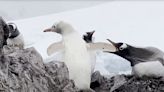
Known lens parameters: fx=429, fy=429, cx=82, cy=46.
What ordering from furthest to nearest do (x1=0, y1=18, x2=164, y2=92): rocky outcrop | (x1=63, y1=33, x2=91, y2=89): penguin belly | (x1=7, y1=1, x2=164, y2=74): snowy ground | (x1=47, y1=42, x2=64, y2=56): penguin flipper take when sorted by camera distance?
(x1=7, y1=1, x2=164, y2=74): snowy ground, (x1=47, y1=42, x2=64, y2=56): penguin flipper, (x1=63, y1=33, x2=91, y2=89): penguin belly, (x1=0, y1=18, x2=164, y2=92): rocky outcrop

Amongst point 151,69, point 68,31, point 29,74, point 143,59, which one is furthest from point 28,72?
point 143,59

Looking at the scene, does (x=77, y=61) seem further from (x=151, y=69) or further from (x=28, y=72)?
(x=28, y=72)

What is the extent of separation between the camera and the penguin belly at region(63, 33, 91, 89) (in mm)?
2859

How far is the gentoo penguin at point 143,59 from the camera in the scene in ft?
10.4

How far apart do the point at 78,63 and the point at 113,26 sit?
5573mm

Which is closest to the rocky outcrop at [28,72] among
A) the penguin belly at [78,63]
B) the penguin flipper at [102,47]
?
the penguin belly at [78,63]

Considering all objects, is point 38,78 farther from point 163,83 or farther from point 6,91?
point 163,83

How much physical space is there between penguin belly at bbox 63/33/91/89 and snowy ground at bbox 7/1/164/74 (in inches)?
40.4

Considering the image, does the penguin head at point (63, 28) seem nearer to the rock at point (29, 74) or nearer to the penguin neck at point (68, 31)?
the penguin neck at point (68, 31)

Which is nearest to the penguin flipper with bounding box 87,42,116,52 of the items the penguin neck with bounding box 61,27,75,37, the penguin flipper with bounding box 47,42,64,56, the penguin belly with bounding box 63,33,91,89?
the penguin flipper with bounding box 47,42,64,56

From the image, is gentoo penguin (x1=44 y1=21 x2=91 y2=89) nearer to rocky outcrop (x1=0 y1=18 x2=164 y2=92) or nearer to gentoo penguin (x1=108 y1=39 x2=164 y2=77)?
gentoo penguin (x1=108 y1=39 x2=164 y2=77)

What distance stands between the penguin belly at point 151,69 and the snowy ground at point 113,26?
83cm

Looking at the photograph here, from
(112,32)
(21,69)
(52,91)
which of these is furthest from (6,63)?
(112,32)

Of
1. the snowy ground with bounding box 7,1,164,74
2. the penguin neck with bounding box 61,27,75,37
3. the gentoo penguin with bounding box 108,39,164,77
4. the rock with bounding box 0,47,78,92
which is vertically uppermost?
the rock with bounding box 0,47,78,92
